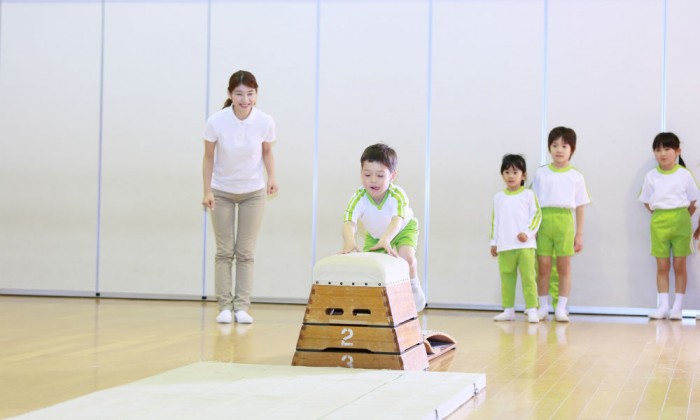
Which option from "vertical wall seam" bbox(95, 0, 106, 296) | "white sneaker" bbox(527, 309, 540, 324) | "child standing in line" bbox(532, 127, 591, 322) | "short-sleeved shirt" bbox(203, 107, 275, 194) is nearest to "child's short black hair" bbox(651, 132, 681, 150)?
"child standing in line" bbox(532, 127, 591, 322)

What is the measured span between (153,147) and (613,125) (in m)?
3.78

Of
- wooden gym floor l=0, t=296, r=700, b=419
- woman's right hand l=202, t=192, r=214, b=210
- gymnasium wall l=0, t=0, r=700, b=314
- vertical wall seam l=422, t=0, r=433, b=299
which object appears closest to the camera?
wooden gym floor l=0, t=296, r=700, b=419

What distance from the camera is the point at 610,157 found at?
7453 millimetres

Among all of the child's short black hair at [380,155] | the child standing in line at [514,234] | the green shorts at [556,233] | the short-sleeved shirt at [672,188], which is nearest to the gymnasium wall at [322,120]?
the short-sleeved shirt at [672,188]

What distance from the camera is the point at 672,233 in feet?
23.4

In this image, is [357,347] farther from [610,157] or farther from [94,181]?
[94,181]

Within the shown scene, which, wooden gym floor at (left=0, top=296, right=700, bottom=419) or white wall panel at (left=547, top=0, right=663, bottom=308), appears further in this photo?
white wall panel at (left=547, top=0, right=663, bottom=308)

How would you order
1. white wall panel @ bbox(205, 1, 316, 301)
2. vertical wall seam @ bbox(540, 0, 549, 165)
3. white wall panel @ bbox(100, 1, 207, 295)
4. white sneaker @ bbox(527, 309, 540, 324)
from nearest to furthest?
1. white sneaker @ bbox(527, 309, 540, 324)
2. vertical wall seam @ bbox(540, 0, 549, 165)
3. white wall panel @ bbox(205, 1, 316, 301)
4. white wall panel @ bbox(100, 1, 207, 295)

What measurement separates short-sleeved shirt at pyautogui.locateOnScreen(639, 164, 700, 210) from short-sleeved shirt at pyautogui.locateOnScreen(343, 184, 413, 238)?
2.87 m

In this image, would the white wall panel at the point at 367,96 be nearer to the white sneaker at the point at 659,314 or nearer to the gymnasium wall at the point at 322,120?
the gymnasium wall at the point at 322,120

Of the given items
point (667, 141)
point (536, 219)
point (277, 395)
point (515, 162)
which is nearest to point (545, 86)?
point (515, 162)

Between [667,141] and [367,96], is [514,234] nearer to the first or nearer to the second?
[667,141]

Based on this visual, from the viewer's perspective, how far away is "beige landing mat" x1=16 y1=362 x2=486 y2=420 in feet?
10.2

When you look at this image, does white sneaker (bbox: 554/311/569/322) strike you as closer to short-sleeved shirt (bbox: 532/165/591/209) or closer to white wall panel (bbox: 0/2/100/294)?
short-sleeved shirt (bbox: 532/165/591/209)
